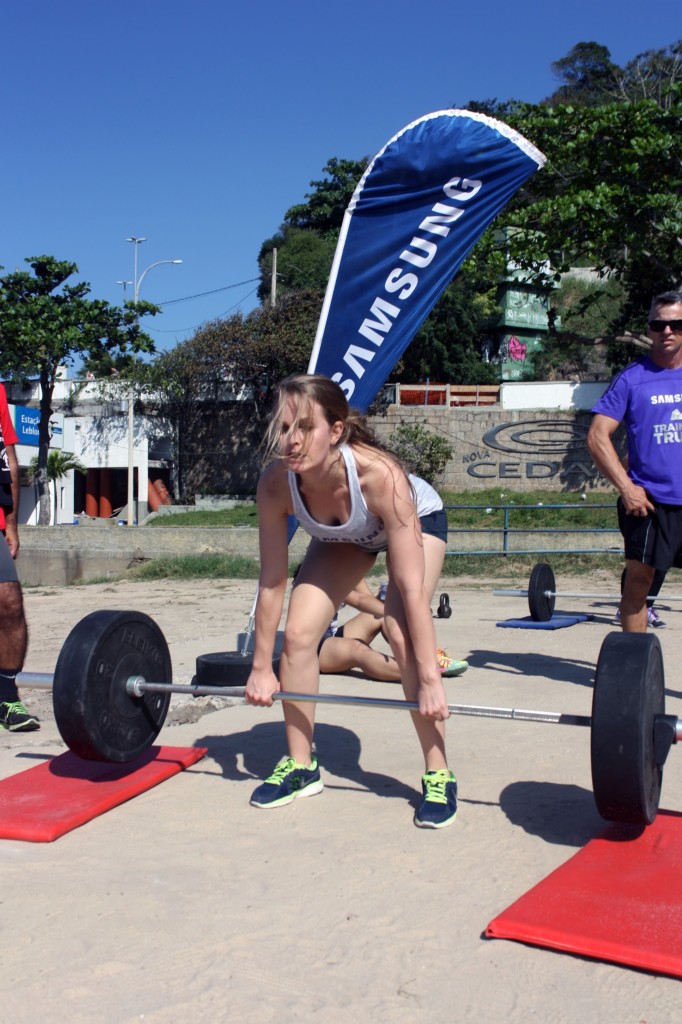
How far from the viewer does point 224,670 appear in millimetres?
4379

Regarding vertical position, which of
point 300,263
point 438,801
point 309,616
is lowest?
point 438,801

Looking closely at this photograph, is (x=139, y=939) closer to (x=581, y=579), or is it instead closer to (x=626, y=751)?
(x=626, y=751)

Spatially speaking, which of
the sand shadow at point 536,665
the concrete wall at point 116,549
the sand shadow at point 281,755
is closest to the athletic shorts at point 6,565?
the sand shadow at point 281,755

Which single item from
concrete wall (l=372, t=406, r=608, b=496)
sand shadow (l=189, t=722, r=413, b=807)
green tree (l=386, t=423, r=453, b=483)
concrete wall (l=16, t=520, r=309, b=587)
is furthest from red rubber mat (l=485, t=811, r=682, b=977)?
green tree (l=386, t=423, r=453, b=483)

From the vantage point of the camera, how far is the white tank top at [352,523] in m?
2.76

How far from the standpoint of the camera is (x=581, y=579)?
10.9 m

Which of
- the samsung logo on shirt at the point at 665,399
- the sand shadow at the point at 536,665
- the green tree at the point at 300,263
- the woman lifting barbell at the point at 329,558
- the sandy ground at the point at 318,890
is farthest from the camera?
the green tree at the point at 300,263

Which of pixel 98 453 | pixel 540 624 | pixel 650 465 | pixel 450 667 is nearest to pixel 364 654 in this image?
pixel 450 667

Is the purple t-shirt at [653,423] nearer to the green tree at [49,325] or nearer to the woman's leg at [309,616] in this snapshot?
the woman's leg at [309,616]

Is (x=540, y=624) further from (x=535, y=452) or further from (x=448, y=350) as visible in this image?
(x=448, y=350)

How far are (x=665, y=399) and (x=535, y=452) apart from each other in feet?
62.5

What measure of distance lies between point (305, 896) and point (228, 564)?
9626 mm

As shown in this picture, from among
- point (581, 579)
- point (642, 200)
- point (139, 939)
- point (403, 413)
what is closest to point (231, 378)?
point (403, 413)

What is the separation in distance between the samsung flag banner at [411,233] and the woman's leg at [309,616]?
1949 mm
